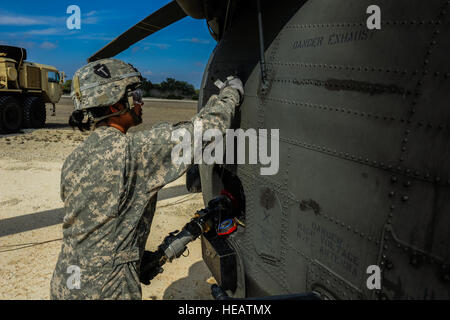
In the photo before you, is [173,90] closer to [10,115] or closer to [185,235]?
[10,115]

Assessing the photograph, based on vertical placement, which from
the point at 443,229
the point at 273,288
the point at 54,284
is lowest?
the point at 273,288

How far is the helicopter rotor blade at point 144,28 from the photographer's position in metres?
4.61

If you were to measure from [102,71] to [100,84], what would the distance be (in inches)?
4.8

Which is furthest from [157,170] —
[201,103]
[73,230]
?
[201,103]

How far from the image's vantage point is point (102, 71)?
261 centimetres

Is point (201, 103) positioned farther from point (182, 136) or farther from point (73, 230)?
point (73, 230)

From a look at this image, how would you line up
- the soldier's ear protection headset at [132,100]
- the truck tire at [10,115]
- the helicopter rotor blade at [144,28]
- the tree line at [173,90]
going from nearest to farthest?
1. the soldier's ear protection headset at [132,100]
2. the helicopter rotor blade at [144,28]
3. the truck tire at [10,115]
4. the tree line at [173,90]

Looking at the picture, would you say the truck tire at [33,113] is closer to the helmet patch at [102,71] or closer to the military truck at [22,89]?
Answer: the military truck at [22,89]

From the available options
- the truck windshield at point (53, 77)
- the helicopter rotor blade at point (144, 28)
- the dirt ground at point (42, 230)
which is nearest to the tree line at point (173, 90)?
the truck windshield at point (53, 77)

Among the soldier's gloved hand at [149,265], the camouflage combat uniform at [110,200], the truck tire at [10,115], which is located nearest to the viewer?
the camouflage combat uniform at [110,200]

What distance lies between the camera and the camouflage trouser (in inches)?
97.3

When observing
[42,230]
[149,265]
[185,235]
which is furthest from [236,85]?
[42,230]

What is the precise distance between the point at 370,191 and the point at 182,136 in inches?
52.2

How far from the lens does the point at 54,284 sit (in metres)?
2.64
